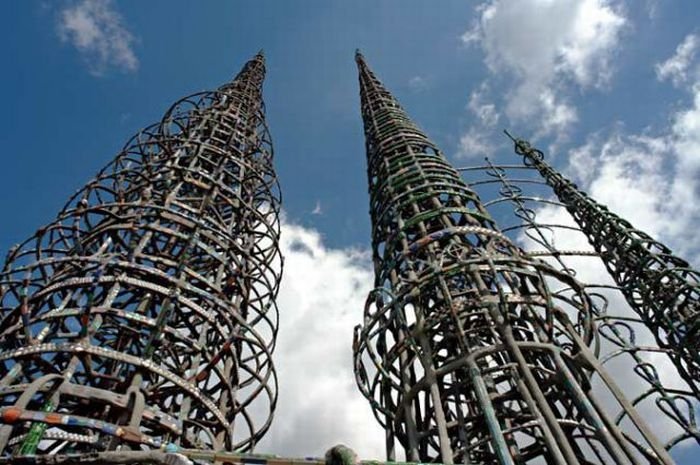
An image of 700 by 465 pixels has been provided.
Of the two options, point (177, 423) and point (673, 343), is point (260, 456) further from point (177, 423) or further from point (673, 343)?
point (673, 343)

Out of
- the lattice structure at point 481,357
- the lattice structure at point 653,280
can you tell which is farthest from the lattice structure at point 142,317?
the lattice structure at point 653,280

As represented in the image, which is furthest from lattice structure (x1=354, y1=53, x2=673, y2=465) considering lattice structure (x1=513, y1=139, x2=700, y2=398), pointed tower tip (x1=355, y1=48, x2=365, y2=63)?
pointed tower tip (x1=355, y1=48, x2=365, y2=63)

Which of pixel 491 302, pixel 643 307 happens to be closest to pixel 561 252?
pixel 643 307

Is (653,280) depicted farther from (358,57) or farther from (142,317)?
(358,57)

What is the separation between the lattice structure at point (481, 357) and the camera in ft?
29.9

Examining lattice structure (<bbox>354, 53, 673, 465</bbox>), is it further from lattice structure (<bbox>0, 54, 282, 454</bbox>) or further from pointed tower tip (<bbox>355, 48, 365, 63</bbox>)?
pointed tower tip (<bbox>355, 48, 365, 63</bbox>)

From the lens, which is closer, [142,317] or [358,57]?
[142,317]

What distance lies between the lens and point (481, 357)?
1068cm

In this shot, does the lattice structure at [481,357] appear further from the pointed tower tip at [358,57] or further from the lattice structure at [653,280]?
the pointed tower tip at [358,57]

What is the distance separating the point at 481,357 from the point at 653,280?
18.7 ft

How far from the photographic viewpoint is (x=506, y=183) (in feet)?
68.1

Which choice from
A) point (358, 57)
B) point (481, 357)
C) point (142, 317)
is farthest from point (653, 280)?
point (358, 57)

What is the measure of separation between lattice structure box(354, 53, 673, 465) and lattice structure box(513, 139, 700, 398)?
222 centimetres

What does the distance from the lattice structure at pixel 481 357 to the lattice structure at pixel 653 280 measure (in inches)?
87.3
